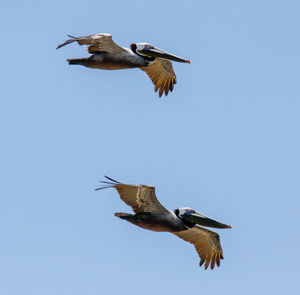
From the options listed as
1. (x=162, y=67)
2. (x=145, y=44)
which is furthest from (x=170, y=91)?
(x=145, y=44)

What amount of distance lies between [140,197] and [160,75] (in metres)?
6.07

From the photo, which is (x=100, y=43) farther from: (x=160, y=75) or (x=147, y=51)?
(x=160, y=75)

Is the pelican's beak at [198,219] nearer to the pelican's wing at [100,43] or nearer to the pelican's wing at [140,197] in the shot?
the pelican's wing at [140,197]

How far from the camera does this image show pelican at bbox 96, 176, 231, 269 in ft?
63.5

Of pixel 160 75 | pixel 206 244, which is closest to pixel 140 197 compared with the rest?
pixel 206 244

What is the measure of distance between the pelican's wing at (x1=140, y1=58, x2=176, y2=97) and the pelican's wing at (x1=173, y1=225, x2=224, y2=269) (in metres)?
4.57

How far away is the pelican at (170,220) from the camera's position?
19359 mm

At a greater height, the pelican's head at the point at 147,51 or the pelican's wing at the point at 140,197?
the pelican's head at the point at 147,51

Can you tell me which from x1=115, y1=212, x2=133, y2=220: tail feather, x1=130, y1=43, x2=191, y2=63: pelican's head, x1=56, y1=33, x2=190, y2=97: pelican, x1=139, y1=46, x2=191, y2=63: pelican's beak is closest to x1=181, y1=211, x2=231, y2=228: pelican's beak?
x1=115, y1=212, x2=133, y2=220: tail feather

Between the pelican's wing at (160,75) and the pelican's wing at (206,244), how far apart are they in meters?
4.57

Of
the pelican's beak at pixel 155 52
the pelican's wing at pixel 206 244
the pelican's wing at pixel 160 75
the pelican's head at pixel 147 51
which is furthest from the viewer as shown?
the pelican's wing at pixel 160 75

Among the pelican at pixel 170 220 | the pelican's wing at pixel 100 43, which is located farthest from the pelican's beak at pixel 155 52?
the pelican at pixel 170 220

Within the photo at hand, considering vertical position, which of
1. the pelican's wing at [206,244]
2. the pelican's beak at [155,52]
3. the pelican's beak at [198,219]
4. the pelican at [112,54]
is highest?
the pelican's beak at [155,52]

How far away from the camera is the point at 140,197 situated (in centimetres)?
1950
